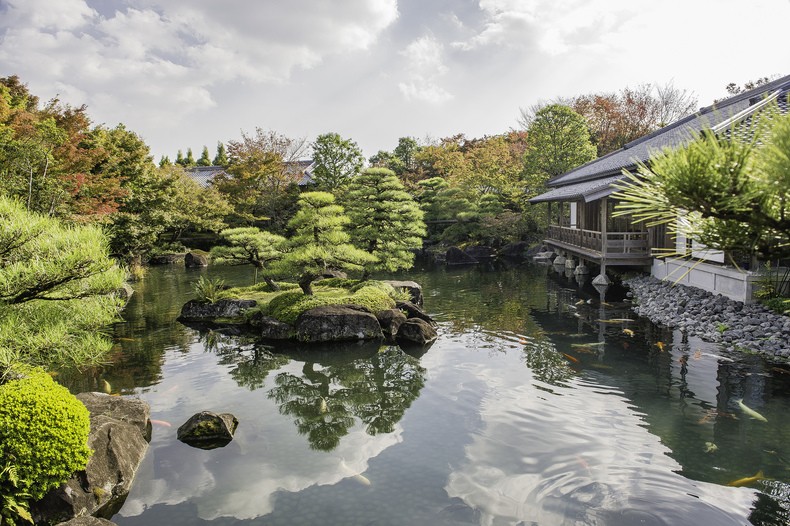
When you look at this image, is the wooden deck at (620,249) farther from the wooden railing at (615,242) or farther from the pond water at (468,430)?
the pond water at (468,430)

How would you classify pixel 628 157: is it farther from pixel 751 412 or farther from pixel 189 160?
pixel 189 160

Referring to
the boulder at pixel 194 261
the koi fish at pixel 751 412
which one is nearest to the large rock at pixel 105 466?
the koi fish at pixel 751 412

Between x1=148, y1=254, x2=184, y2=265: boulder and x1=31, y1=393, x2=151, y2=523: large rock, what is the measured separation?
2633 cm

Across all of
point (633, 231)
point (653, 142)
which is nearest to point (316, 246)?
point (633, 231)

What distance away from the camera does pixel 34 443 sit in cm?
529

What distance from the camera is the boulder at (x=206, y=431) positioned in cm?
741

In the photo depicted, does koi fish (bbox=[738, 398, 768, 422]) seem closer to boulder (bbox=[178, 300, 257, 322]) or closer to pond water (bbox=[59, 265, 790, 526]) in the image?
pond water (bbox=[59, 265, 790, 526])

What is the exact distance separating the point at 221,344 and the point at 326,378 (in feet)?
13.2

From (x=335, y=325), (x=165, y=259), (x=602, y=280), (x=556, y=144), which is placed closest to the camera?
(x=335, y=325)

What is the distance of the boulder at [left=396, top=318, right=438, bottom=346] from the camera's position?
12633 mm

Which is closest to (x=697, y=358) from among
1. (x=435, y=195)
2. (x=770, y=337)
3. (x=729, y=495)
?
(x=770, y=337)

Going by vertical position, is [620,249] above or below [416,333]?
above

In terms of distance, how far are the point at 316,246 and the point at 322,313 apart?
2136 mm

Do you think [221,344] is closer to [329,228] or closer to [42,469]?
[329,228]
